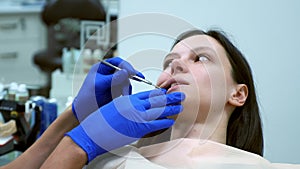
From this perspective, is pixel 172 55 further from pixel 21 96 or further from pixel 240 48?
pixel 21 96

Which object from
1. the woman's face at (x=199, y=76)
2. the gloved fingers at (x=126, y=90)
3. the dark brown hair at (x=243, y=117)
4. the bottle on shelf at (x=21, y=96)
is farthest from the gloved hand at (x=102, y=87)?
the bottle on shelf at (x=21, y=96)

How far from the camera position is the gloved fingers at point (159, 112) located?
3.70ft

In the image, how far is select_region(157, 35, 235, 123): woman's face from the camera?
122 cm

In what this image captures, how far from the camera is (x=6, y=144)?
160cm

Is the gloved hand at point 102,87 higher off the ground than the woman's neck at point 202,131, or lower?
higher

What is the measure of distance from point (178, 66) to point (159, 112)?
175 millimetres

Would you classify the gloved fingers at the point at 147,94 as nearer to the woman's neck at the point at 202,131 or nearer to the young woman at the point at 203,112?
the young woman at the point at 203,112

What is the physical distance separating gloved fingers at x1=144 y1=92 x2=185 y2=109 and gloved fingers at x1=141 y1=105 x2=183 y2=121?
0.01m

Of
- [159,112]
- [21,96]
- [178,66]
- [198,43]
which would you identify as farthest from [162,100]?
[21,96]

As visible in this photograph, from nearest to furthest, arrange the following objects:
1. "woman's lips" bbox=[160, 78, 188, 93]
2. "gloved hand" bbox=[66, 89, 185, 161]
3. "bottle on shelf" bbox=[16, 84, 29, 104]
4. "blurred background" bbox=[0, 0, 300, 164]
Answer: "gloved hand" bbox=[66, 89, 185, 161]
"woman's lips" bbox=[160, 78, 188, 93]
"blurred background" bbox=[0, 0, 300, 164]
"bottle on shelf" bbox=[16, 84, 29, 104]

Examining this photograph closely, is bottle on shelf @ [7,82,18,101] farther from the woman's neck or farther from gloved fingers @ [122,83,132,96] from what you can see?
the woman's neck

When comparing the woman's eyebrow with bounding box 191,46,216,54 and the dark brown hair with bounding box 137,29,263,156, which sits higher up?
the woman's eyebrow with bounding box 191,46,216,54

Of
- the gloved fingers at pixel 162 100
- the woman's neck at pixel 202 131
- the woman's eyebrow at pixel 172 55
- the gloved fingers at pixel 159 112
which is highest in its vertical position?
the woman's eyebrow at pixel 172 55

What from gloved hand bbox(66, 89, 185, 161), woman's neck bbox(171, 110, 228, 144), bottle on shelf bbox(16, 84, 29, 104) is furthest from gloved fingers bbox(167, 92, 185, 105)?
bottle on shelf bbox(16, 84, 29, 104)
